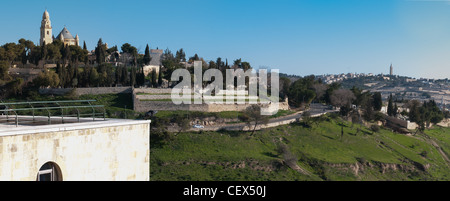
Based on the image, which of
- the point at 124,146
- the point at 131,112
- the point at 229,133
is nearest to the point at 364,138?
the point at 229,133

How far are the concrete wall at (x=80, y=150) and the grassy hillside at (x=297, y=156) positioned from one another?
55.0 feet

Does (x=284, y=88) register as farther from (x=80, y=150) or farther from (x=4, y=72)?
(x=80, y=150)

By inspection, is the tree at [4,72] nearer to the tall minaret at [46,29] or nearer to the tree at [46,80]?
the tree at [46,80]

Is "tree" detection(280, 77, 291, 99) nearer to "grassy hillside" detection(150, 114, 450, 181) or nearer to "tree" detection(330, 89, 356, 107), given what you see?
"tree" detection(330, 89, 356, 107)

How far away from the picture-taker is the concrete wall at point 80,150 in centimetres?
745

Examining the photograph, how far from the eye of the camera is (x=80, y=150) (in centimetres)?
851

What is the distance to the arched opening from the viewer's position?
7.92 metres

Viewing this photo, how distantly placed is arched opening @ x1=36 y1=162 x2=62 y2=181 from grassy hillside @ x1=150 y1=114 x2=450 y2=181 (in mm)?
18247

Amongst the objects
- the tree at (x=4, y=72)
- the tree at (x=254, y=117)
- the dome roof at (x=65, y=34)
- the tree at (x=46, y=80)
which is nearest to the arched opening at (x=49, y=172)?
the tree at (x=254, y=117)

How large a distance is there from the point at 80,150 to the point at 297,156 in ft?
91.9

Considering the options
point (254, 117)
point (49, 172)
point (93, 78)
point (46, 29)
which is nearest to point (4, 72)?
point (93, 78)

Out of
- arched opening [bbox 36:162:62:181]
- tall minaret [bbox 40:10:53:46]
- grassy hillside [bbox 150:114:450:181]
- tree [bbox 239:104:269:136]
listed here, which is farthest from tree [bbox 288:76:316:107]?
arched opening [bbox 36:162:62:181]
